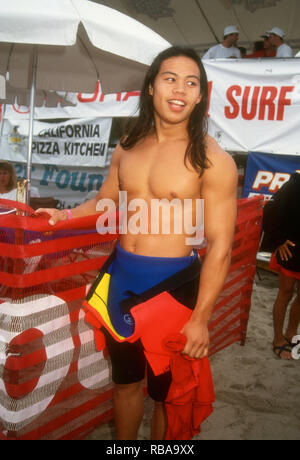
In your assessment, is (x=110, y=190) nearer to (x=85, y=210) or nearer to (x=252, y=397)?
(x=85, y=210)

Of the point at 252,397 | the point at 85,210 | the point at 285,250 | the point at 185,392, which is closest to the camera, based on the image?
the point at 185,392

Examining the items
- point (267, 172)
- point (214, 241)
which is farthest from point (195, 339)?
point (267, 172)

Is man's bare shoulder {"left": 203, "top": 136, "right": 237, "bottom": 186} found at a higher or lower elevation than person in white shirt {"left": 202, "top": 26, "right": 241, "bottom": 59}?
lower

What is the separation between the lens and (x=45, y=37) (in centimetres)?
335

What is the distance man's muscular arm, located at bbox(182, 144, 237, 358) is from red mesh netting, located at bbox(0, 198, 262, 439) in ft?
2.34

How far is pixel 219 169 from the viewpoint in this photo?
67.6 inches

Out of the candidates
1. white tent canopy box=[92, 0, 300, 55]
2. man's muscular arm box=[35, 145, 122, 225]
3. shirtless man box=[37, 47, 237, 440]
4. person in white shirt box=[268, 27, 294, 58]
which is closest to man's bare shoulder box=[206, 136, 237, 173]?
shirtless man box=[37, 47, 237, 440]

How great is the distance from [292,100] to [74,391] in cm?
557

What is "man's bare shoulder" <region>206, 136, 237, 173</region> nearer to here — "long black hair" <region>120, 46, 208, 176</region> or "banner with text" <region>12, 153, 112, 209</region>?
"long black hair" <region>120, 46, 208, 176</region>

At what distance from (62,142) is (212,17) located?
15.9 ft

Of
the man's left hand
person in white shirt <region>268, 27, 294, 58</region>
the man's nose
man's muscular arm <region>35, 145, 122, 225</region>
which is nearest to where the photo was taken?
the man's left hand

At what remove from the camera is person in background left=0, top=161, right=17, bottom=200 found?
196 inches

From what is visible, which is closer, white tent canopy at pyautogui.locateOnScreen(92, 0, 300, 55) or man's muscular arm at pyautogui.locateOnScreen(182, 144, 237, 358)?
man's muscular arm at pyautogui.locateOnScreen(182, 144, 237, 358)
